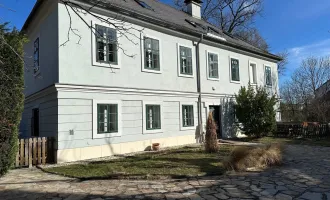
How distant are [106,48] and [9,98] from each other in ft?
16.2

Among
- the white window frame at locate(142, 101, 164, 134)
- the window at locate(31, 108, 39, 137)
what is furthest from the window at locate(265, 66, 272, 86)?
the window at locate(31, 108, 39, 137)

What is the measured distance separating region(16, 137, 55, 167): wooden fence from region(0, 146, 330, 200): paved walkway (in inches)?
55.0

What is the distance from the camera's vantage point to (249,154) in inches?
304

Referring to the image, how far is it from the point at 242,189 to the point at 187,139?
333 inches

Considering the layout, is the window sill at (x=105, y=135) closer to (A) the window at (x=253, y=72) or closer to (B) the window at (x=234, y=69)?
(B) the window at (x=234, y=69)

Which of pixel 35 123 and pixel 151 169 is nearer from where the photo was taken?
pixel 151 169

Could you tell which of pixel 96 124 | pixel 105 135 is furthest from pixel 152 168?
pixel 96 124

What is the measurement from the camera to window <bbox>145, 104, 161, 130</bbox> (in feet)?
40.3

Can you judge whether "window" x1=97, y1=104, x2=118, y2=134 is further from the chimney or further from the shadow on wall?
the chimney

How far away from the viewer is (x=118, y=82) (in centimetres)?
1123

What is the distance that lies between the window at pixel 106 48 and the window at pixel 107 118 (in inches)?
78.6

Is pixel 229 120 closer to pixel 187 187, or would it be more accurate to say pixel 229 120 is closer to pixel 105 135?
pixel 105 135

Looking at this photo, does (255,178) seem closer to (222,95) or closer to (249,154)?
(249,154)

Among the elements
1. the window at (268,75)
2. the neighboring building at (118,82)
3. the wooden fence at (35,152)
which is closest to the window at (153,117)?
the neighboring building at (118,82)
